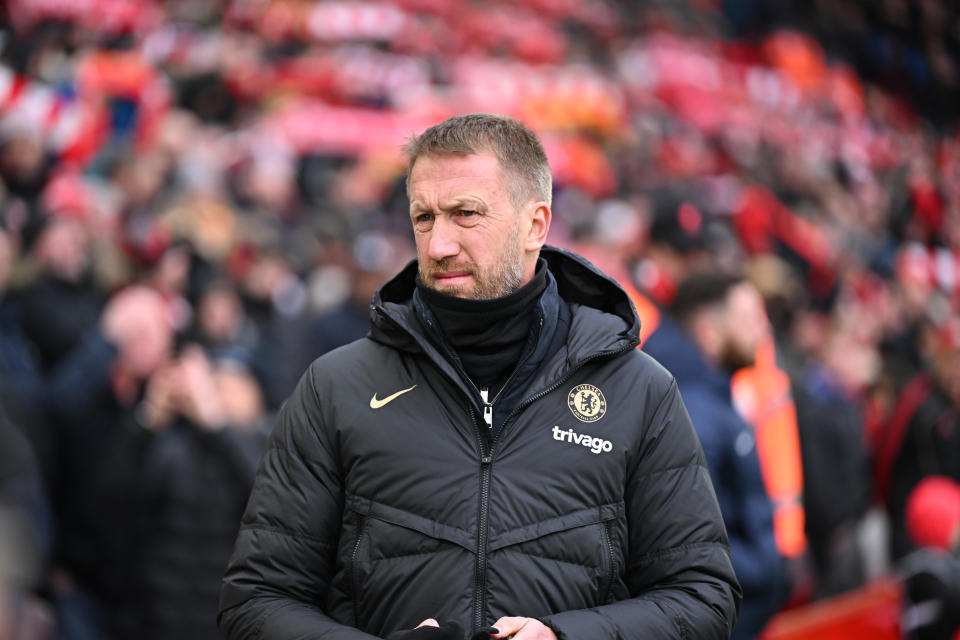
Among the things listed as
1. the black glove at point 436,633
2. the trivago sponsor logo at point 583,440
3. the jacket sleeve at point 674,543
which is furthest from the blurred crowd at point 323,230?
the jacket sleeve at point 674,543

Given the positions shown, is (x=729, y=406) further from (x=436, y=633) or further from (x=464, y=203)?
(x=436, y=633)

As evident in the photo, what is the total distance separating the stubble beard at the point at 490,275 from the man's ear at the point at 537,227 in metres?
0.05

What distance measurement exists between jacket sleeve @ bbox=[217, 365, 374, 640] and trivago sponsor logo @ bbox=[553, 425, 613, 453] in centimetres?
46

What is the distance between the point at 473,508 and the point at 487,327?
0.39 meters

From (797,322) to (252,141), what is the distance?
5.59 m

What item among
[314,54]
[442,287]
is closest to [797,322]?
[442,287]

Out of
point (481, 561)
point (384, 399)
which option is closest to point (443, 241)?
point (384, 399)

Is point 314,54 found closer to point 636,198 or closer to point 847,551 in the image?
point 636,198

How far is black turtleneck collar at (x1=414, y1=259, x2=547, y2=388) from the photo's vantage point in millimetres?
2410

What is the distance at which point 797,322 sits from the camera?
9047 mm

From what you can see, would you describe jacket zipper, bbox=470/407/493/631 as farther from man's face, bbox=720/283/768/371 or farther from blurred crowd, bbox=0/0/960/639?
man's face, bbox=720/283/768/371

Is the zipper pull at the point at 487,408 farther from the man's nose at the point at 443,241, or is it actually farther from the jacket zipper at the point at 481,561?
the man's nose at the point at 443,241

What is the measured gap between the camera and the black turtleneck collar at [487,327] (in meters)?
2.41

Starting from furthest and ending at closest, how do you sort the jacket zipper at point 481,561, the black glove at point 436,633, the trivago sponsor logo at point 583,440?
the trivago sponsor logo at point 583,440 < the jacket zipper at point 481,561 < the black glove at point 436,633
